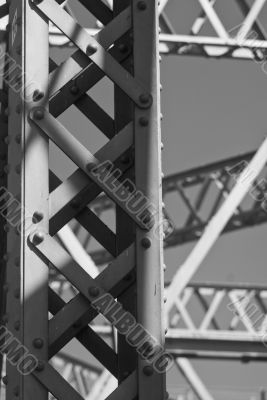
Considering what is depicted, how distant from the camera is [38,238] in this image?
18.4 feet

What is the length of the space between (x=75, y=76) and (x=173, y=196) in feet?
72.0

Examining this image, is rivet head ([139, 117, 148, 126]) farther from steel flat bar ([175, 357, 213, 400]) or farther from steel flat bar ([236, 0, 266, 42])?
steel flat bar ([175, 357, 213, 400])

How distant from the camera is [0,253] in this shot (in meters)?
6.31

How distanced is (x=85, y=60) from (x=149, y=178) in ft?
1.90

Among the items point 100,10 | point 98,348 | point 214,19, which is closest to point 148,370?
point 98,348

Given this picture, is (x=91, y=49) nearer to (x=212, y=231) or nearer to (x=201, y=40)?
(x=201, y=40)

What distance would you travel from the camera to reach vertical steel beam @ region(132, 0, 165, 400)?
561cm

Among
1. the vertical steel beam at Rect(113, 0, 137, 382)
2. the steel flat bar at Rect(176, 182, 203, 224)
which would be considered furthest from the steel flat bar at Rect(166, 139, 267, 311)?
Answer: the vertical steel beam at Rect(113, 0, 137, 382)

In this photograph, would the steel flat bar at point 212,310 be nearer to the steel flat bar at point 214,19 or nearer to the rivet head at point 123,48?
the steel flat bar at point 214,19

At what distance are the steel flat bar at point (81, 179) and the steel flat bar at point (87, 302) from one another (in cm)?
31

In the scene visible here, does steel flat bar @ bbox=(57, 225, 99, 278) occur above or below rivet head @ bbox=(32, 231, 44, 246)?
below

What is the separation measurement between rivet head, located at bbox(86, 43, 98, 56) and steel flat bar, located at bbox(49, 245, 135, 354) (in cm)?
83

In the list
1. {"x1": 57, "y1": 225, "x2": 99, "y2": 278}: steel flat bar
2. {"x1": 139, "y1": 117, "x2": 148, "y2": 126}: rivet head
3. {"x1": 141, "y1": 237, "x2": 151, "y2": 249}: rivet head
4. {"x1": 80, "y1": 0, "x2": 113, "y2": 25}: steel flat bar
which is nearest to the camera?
{"x1": 141, "y1": 237, "x2": 151, "y2": 249}: rivet head

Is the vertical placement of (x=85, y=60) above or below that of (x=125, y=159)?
above
